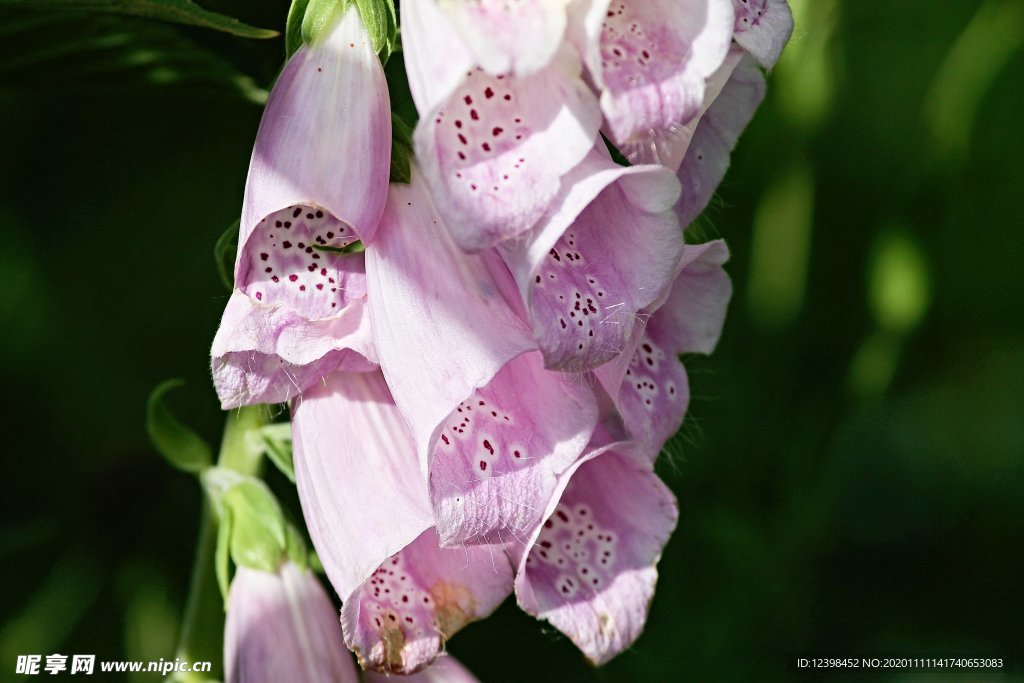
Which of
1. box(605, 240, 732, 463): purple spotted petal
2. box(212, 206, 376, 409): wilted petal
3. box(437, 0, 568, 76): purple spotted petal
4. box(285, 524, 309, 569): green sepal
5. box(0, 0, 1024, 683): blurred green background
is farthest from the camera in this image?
box(0, 0, 1024, 683): blurred green background

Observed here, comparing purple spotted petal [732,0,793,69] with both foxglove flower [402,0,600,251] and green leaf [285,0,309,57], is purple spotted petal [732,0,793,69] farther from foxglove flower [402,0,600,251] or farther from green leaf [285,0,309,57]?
green leaf [285,0,309,57]

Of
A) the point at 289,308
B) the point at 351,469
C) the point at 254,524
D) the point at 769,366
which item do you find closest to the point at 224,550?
the point at 254,524

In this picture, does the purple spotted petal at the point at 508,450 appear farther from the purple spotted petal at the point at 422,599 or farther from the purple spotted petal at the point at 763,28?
the purple spotted petal at the point at 763,28

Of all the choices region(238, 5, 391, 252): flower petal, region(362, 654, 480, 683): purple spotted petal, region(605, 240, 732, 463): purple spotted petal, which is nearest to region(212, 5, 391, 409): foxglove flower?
region(238, 5, 391, 252): flower petal

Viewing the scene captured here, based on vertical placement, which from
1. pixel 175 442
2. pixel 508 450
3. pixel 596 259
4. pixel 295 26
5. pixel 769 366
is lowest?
pixel 769 366

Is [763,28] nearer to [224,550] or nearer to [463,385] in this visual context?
[463,385]

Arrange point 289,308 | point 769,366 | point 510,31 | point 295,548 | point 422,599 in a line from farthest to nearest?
point 769,366
point 295,548
point 422,599
point 289,308
point 510,31

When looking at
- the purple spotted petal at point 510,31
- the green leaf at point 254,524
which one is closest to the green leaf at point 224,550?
the green leaf at point 254,524
